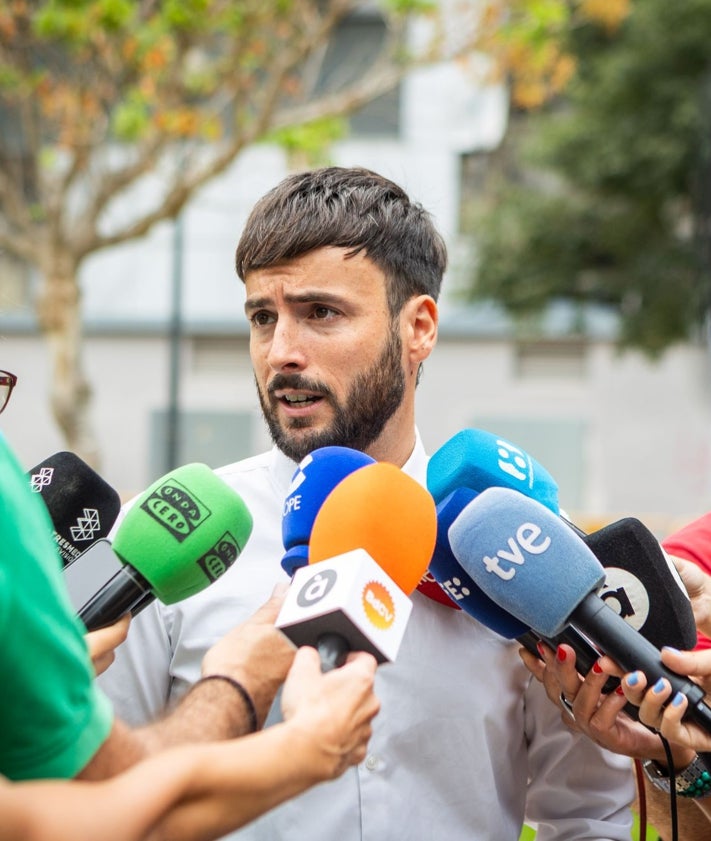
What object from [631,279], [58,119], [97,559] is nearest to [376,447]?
[97,559]

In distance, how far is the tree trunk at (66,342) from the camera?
10.6 metres

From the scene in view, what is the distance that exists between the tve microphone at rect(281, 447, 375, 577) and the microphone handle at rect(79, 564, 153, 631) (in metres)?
0.25

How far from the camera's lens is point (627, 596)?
81.0 inches

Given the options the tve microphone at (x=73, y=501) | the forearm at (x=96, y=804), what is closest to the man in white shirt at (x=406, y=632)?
the tve microphone at (x=73, y=501)

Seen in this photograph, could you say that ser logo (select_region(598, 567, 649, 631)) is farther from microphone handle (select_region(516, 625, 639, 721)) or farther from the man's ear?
the man's ear

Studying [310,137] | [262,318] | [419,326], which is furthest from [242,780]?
[310,137]

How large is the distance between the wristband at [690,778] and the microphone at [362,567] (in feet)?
2.44

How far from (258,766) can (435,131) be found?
1733cm

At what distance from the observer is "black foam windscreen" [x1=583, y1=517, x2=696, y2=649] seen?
2041mm

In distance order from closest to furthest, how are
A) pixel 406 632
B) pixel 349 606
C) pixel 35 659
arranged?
1. pixel 35 659
2. pixel 349 606
3. pixel 406 632

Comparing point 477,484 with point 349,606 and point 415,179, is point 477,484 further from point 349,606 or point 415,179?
point 415,179

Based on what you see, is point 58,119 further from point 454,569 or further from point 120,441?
point 454,569

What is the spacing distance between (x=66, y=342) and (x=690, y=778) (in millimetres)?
9090

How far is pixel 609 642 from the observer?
1887 mm
